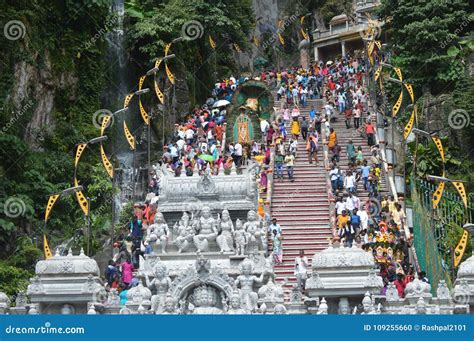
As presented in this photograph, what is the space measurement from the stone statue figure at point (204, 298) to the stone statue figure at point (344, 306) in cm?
285

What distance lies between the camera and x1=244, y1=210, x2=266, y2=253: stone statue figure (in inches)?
1191

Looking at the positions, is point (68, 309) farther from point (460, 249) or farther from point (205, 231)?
point (460, 249)

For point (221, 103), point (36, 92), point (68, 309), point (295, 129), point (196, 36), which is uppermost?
point (196, 36)

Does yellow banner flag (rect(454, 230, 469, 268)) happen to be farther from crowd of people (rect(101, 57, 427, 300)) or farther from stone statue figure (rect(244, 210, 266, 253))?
stone statue figure (rect(244, 210, 266, 253))

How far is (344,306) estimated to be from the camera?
85.1ft

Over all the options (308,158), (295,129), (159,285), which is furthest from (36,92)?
(159,285)

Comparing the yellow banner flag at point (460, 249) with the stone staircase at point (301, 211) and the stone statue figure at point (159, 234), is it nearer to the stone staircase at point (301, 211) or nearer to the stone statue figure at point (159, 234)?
the stone staircase at point (301, 211)

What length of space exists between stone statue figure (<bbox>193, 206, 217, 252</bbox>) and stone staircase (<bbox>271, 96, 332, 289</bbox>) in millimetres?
2459

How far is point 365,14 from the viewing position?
227 feet

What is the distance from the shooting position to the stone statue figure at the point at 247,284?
87.0ft

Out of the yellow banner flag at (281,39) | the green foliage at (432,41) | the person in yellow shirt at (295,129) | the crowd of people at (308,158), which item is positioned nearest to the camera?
the crowd of people at (308,158)

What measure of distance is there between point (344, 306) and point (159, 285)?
4.60 m

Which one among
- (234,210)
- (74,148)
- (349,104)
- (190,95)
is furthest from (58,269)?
(190,95)

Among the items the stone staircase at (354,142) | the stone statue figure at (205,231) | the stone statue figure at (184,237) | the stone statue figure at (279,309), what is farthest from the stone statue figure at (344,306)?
the stone staircase at (354,142)
